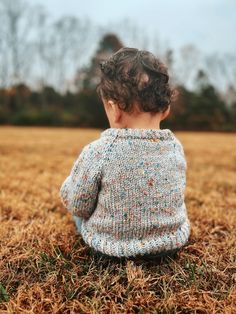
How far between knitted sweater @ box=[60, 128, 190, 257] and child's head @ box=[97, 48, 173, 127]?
8 cm

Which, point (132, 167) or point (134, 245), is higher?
point (132, 167)

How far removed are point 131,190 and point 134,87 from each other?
457mm

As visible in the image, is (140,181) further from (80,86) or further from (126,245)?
(80,86)

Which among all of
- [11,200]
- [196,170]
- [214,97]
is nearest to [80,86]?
[214,97]

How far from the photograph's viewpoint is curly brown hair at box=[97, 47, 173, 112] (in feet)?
5.62

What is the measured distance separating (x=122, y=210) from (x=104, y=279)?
12.3 inches

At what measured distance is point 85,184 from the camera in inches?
70.9

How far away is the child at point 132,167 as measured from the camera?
5.69 feet

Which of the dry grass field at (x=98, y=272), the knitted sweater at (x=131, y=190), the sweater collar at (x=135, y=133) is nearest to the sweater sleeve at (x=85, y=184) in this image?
the knitted sweater at (x=131, y=190)

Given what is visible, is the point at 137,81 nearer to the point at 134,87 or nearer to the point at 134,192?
the point at 134,87

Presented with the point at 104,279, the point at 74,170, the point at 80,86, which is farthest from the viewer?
the point at 80,86

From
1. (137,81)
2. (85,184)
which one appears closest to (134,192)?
(85,184)

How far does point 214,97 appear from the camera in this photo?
87.7 feet

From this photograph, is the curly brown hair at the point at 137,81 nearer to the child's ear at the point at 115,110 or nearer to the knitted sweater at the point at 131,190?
the child's ear at the point at 115,110
